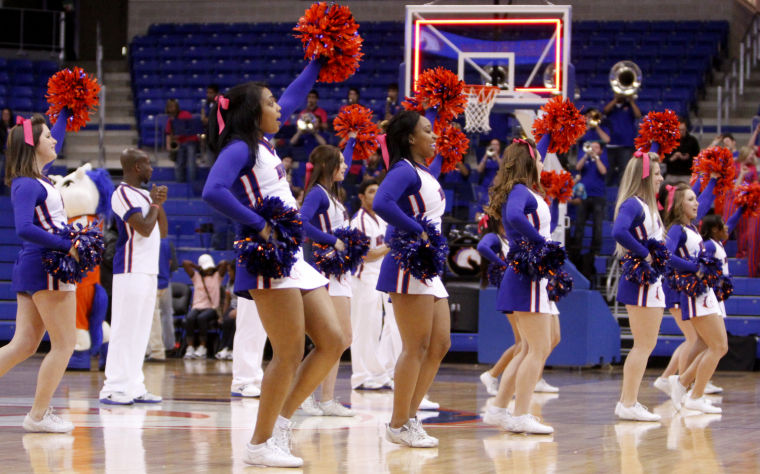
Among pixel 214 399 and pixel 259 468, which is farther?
pixel 214 399

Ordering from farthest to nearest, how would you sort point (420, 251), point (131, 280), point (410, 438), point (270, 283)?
point (131, 280) < point (410, 438) < point (420, 251) < point (270, 283)

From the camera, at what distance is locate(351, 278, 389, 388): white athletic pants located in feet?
29.6

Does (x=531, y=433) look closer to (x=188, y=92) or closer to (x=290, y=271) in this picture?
(x=290, y=271)

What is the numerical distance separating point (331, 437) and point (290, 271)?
168cm

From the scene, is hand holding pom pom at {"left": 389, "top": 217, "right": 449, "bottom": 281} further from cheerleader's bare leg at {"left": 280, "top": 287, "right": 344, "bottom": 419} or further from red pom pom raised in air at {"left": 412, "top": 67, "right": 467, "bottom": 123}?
red pom pom raised in air at {"left": 412, "top": 67, "right": 467, "bottom": 123}

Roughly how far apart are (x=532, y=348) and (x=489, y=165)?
8485 mm

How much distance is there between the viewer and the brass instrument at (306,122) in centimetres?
1582

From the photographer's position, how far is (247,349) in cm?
845

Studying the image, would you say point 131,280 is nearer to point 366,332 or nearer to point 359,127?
point 359,127

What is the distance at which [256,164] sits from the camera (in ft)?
16.0

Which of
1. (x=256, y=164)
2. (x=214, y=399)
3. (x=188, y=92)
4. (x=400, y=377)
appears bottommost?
(x=214, y=399)

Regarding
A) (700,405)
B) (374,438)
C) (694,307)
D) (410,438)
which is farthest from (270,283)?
(700,405)

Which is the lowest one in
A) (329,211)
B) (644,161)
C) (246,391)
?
(246,391)

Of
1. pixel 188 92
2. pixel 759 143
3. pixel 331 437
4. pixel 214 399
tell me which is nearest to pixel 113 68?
pixel 188 92
